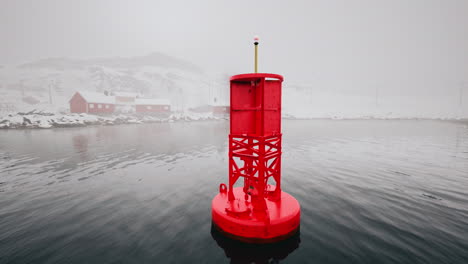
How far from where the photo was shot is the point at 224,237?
7426 mm

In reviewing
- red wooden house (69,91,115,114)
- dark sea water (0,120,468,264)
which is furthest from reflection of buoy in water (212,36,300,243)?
red wooden house (69,91,115,114)

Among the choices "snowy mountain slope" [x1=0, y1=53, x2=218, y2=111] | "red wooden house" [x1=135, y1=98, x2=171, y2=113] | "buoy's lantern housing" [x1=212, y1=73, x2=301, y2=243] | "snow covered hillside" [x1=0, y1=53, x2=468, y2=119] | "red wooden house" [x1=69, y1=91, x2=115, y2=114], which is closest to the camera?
"buoy's lantern housing" [x1=212, y1=73, x2=301, y2=243]

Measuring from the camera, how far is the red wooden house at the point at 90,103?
216 feet

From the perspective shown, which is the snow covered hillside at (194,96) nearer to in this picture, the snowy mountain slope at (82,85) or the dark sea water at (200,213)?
the snowy mountain slope at (82,85)

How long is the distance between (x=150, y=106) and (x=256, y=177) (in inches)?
3377

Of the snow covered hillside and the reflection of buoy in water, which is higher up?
the snow covered hillside

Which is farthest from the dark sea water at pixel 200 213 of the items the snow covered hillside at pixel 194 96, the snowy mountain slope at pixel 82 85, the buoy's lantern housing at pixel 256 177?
the snowy mountain slope at pixel 82 85

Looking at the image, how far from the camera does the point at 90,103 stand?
2628 inches

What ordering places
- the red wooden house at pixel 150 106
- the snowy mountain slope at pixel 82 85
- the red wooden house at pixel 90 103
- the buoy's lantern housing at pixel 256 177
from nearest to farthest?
1. the buoy's lantern housing at pixel 256 177
2. the red wooden house at pixel 90 103
3. the red wooden house at pixel 150 106
4. the snowy mountain slope at pixel 82 85

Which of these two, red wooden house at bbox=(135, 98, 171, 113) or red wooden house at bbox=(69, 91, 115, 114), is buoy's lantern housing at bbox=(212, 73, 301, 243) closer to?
red wooden house at bbox=(69, 91, 115, 114)

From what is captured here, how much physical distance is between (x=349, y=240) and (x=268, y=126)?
211 inches

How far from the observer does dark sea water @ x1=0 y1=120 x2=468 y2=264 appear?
6609 millimetres

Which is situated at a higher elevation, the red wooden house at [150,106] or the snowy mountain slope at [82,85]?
the snowy mountain slope at [82,85]

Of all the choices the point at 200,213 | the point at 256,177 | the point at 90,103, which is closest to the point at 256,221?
the point at 256,177
